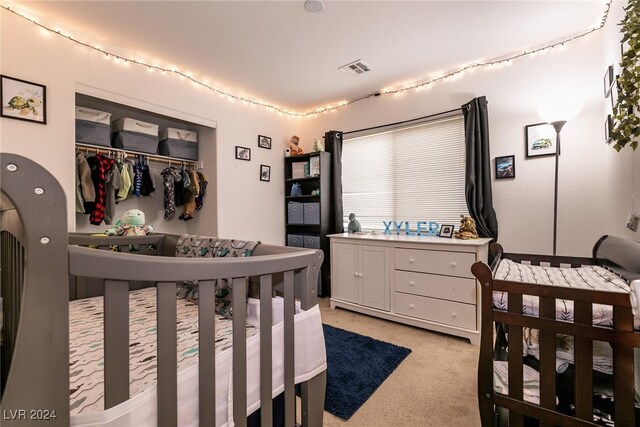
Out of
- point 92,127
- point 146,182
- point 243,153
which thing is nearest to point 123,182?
point 146,182

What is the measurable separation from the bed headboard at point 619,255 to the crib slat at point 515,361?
20.1 inches

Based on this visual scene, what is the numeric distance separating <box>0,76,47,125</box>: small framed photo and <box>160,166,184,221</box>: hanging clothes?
39.6 inches

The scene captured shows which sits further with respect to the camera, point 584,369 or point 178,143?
point 178,143

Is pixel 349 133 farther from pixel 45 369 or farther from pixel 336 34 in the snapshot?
pixel 45 369

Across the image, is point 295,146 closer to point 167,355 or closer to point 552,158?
point 552,158

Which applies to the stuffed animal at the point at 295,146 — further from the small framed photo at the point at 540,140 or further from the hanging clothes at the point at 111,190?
the small framed photo at the point at 540,140

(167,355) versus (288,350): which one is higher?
(167,355)

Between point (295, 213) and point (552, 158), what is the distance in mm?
2777

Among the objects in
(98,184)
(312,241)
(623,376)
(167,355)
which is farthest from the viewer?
(312,241)

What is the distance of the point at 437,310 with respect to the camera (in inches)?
94.0

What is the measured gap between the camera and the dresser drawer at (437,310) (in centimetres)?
224

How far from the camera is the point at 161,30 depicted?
2.21 meters

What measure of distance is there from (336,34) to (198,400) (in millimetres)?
2545

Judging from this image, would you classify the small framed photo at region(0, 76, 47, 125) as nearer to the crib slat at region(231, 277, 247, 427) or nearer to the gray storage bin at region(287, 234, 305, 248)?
the crib slat at region(231, 277, 247, 427)
